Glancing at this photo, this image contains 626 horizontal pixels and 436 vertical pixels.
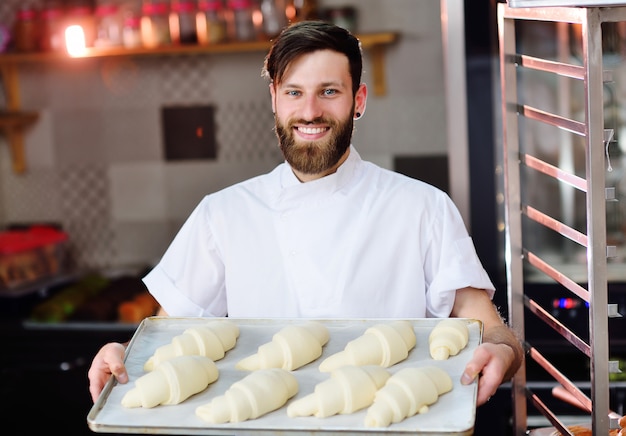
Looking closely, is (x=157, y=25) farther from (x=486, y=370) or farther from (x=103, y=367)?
(x=486, y=370)

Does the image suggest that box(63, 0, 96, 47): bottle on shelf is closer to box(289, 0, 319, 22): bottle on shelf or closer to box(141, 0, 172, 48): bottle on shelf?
box(141, 0, 172, 48): bottle on shelf

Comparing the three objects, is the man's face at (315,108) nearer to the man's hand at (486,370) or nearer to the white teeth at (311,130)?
the white teeth at (311,130)

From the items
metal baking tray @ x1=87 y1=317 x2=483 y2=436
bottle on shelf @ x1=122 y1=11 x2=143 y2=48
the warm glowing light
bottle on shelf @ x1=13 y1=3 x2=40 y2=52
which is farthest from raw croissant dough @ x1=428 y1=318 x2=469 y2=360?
bottle on shelf @ x1=13 y1=3 x2=40 y2=52

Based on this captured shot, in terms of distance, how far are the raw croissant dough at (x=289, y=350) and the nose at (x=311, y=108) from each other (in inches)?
21.0

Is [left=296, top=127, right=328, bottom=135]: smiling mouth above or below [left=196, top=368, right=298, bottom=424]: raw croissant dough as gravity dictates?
above

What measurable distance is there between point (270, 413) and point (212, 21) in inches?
106

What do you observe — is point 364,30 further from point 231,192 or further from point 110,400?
point 110,400

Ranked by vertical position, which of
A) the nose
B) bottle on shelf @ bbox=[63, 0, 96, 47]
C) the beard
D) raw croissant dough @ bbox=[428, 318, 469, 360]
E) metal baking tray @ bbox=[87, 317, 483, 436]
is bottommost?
metal baking tray @ bbox=[87, 317, 483, 436]

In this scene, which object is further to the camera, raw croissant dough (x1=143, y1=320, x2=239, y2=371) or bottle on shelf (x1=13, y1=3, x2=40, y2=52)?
bottle on shelf (x1=13, y1=3, x2=40, y2=52)

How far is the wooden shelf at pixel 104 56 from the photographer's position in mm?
3820

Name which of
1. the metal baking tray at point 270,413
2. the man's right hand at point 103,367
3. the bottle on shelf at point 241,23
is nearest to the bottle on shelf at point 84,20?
the bottle on shelf at point 241,23

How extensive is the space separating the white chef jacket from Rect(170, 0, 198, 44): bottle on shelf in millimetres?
1859

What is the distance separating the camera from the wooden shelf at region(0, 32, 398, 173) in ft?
12.5

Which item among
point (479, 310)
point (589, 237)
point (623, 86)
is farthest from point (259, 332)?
point (623, 86)
